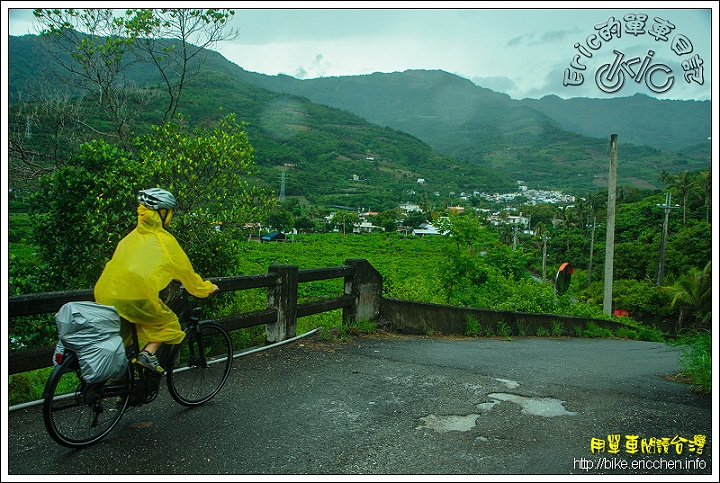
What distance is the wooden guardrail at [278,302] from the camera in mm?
4422

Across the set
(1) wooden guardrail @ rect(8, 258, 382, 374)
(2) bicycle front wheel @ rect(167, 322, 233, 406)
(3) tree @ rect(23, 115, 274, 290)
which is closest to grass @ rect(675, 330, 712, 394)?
(1) wooden guardrail @ rect(8, 258, 382, 374)

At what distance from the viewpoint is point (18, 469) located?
11.4 ft

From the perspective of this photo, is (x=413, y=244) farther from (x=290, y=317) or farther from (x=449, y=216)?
(x=290, y=317)

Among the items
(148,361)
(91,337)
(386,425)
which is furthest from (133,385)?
(386,425)

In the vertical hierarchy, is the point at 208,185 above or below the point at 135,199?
above

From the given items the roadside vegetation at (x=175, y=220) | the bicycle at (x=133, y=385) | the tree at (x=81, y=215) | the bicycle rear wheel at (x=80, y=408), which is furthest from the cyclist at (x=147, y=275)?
the tree at (x=81, y=215)

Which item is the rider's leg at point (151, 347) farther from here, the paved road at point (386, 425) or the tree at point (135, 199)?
the tree at point (135, 199)

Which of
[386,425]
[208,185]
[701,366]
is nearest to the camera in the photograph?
[386,425]

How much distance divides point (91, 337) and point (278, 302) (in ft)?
10.7

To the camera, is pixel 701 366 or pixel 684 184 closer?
pixel 701 366

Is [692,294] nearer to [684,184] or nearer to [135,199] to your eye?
[684,184]

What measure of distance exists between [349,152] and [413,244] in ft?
79.4

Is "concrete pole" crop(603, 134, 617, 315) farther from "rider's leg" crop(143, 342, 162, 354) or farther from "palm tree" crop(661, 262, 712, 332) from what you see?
"rider's leg" crop(143, 342, 162, 354)

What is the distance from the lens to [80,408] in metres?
3.74
